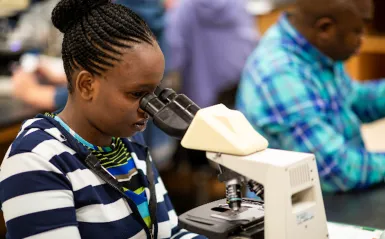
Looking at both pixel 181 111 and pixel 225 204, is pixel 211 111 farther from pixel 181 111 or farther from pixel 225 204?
pixel 225 204

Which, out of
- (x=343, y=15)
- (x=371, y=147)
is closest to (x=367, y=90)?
(x=371, y=147)

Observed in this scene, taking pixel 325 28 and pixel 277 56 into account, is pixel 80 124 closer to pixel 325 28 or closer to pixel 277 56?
pixel 277 56

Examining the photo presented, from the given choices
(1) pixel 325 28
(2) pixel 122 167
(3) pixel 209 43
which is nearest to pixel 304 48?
(1) pixel 325 28

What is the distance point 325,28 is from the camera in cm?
185

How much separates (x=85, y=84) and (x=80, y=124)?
0.08m

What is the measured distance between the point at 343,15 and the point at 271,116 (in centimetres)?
38

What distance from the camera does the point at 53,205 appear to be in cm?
99

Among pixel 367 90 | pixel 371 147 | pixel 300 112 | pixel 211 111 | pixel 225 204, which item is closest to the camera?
pixel 211 111

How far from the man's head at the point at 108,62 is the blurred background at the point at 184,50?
1.74 meters

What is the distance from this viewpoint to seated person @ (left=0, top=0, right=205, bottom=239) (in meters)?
1.00

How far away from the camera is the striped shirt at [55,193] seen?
986 millimetres

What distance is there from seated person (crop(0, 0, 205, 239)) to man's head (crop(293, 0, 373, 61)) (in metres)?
0.85

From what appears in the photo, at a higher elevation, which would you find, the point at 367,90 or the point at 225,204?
the point at 225,204

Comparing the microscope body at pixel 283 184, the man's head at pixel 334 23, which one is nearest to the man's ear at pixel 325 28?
the man's head at pixel 334 23
